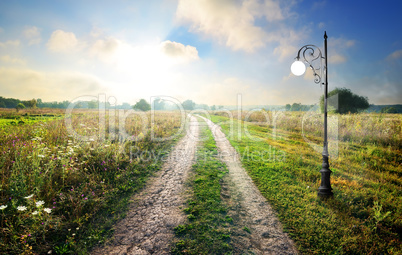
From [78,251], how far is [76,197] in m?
2.00

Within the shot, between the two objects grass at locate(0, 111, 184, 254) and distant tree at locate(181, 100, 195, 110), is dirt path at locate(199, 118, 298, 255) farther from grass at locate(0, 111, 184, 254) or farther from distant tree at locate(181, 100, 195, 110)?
distant tree at locate(181, 100, 195, 110)

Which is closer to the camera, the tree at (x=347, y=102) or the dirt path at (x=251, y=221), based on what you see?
the dirt path at (x=251, y=221)

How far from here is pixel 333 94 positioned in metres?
49.6

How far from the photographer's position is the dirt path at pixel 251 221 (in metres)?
3.60

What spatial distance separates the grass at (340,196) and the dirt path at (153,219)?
9.49 ft

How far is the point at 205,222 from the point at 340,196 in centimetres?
465

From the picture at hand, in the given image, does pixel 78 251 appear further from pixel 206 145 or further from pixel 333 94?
pixel 333 94

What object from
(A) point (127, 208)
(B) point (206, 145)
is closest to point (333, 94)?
(B) point (206, 145)

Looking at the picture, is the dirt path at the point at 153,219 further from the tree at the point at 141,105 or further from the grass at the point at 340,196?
the tree at the point at 141,105

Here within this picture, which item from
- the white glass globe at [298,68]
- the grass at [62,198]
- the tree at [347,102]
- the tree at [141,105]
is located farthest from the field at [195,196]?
the tree at [141,105]

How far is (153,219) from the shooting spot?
14.5 ft

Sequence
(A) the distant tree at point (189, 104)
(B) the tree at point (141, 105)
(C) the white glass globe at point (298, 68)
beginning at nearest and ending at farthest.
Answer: (C) the white glass globe at point (298, 68) < (B) the tree at point (141, 105) < (A) the distant tree at point (189, 104)

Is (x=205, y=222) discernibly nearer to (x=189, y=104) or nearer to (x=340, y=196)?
(x=340, y=196)

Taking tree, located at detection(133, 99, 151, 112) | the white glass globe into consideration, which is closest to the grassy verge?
the white glass globe
